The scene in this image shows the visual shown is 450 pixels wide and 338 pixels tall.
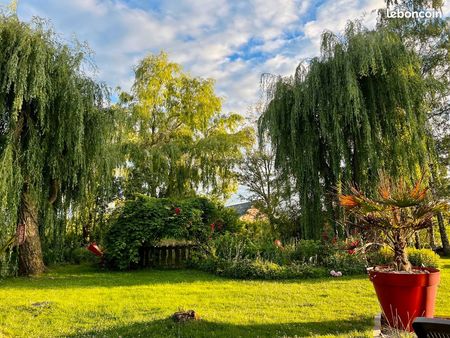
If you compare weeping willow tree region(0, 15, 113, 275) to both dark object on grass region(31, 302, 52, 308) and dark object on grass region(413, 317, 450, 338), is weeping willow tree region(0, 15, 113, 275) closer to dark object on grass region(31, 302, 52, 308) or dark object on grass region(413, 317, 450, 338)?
dark object on grass region(31, 302, 52, 308)

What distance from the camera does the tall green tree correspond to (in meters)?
13.7

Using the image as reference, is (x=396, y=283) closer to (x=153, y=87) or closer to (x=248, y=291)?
(x=248, y=291)

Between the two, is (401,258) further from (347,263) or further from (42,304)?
(42,304)

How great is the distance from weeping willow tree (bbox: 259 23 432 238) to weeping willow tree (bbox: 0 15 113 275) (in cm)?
557

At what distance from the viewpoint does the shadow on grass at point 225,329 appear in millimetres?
3656

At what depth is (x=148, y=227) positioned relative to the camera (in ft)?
30.6

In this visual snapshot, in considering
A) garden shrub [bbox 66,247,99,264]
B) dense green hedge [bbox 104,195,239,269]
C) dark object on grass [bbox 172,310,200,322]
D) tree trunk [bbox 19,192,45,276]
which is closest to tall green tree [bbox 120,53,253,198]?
garden shrub [bbox 66,247,99,264]

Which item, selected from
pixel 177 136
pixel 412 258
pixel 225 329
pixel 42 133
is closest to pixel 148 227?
pixel 42 133

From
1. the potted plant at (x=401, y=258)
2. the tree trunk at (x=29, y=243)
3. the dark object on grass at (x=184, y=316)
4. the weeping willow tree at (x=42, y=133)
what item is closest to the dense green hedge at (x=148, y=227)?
the weeping willow tree at (x=42, y=133)

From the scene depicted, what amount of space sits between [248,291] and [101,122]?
5675mm

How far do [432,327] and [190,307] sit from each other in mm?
4042

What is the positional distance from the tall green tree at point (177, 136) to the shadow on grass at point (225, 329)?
972 centimetres

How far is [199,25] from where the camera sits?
7.83 metres

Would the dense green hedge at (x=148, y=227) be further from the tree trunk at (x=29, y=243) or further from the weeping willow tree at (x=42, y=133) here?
the tree trunk at (x=29, y=243)
